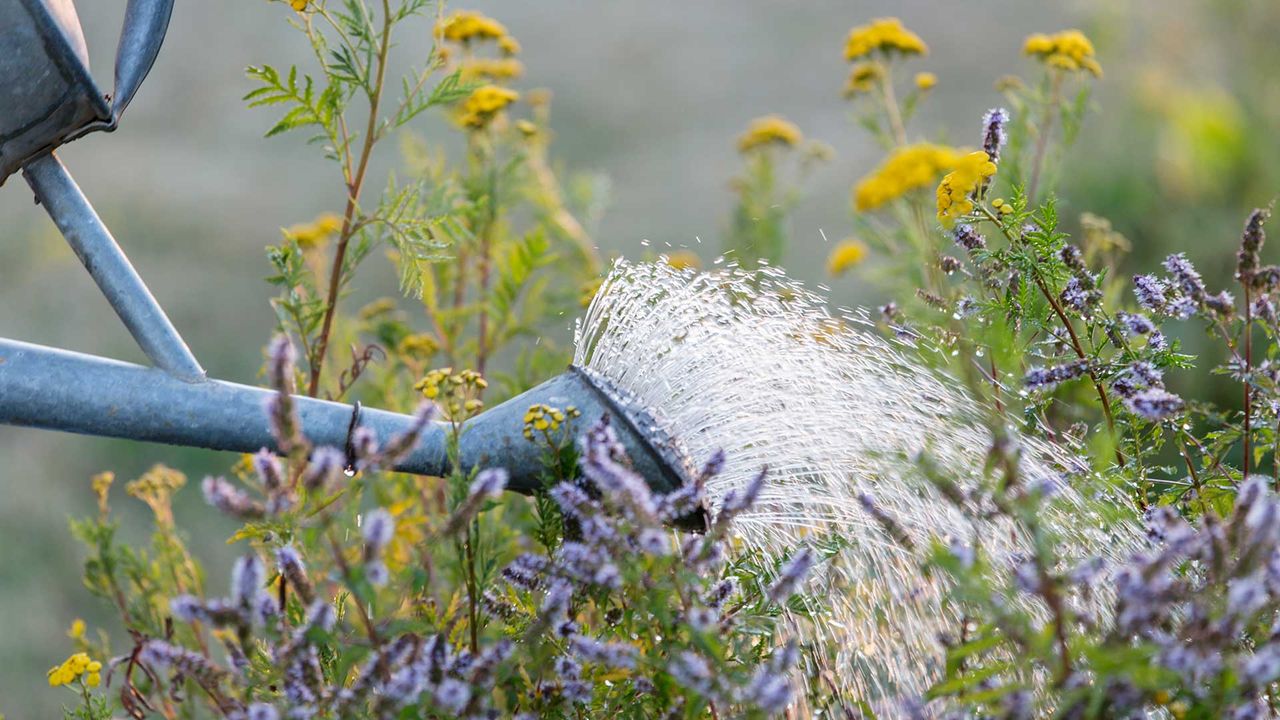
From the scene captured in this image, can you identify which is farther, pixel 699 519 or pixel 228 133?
pixel 228 133

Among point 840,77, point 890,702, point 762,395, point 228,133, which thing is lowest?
point 890,702

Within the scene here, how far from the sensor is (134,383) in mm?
1201

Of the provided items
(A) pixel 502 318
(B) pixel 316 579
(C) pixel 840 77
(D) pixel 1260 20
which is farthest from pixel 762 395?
(C) pixel 840 77

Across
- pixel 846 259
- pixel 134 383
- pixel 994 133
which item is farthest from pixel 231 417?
pixel 846 259

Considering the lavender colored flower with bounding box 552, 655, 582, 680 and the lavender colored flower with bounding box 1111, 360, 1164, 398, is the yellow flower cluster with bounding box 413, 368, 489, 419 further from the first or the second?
the lavender colored flower with bounding box 1111, 360, 1164, 398

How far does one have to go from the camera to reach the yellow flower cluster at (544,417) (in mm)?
1179

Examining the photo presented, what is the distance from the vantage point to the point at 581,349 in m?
1.34

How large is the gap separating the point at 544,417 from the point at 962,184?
0.44m

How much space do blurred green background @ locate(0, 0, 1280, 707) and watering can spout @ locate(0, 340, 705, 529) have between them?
1473 mm

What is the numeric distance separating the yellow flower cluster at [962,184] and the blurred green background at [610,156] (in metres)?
1.37

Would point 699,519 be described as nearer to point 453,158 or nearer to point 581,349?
point 581,349

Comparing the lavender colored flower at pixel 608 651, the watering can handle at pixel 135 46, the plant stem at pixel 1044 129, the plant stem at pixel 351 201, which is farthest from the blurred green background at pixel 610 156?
the lavender colored flower at pixel 608 651

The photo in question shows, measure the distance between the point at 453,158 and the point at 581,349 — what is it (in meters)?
3.79

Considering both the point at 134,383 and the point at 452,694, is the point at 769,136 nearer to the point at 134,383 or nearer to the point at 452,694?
the point at 134,383
